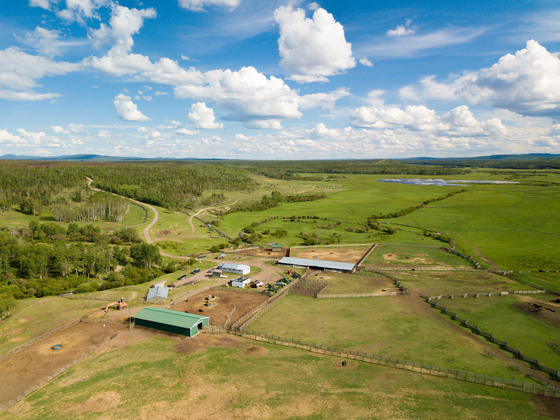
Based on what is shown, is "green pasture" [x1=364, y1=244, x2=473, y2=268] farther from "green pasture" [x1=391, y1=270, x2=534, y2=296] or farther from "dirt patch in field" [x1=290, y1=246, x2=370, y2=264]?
"green pasture" [x1=391, y1=270, x2=534, y2=296]

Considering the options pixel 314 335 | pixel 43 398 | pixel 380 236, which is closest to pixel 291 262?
pixel 314 335

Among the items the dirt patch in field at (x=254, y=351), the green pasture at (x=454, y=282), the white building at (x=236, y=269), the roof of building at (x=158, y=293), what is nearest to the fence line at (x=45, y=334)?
the roof of building at (x=158, y=293)

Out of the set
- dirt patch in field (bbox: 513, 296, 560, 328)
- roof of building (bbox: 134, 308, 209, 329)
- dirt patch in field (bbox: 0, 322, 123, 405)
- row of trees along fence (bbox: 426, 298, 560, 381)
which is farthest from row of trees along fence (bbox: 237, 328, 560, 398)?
dirt patch in field (bbox: 513, 296, 560, 328)

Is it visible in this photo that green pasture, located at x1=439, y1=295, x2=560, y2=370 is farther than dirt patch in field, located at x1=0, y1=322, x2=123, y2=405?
Yes

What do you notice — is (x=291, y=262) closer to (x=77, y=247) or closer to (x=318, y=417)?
(x=318, y=417)

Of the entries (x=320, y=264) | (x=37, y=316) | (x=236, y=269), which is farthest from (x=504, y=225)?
(x=37, y=316)

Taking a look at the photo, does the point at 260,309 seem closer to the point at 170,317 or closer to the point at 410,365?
the point at 170,317
